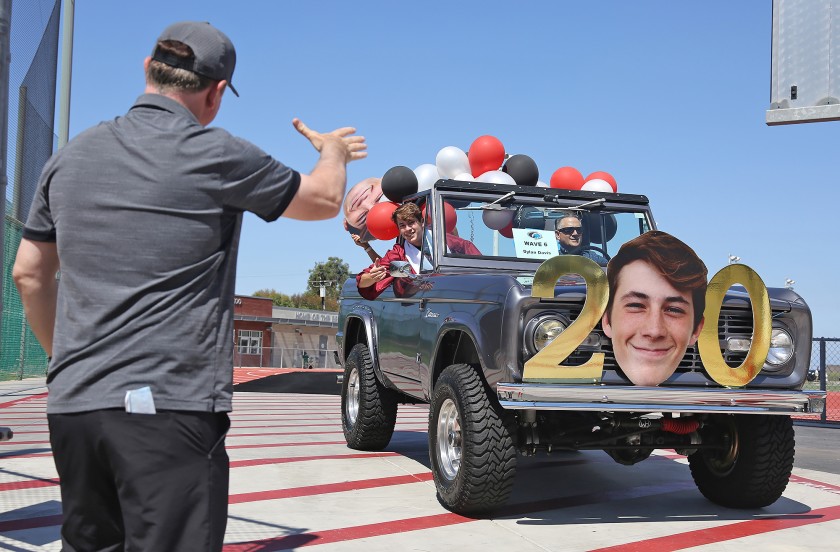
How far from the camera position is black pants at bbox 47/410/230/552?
6.56 feet

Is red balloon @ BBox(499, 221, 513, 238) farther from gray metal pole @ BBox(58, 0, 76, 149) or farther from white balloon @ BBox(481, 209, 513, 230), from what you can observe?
gray metal pole @ BBox(58, 0, 76, 149)

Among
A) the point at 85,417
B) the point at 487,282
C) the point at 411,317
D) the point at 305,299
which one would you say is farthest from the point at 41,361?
the point at 305,299

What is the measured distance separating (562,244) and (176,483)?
201 inches

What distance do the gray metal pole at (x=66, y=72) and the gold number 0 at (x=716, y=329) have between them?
12.9 metres

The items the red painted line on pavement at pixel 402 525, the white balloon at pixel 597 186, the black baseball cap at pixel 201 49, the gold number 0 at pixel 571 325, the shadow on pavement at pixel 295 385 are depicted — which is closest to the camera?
the black baseball cap at pixel 201 49

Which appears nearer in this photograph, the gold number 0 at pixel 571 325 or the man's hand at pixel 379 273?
the gold number 0 at pixel 571 325

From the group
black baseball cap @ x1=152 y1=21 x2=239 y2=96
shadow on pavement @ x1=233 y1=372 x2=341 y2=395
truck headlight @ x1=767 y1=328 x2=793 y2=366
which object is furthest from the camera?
shadow on pavement @ x1=233 y1=372 x2=341 y2=395

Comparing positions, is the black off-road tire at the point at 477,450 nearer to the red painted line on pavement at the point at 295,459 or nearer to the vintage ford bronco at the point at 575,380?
the vintage ford bronco at the point at 575,380

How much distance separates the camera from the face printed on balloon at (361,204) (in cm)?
848

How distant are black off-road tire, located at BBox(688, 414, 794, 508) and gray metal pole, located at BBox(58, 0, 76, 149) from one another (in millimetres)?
12849

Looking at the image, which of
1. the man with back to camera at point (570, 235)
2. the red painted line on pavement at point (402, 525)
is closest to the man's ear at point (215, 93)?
the red painted line on pavement at point (402, 525)

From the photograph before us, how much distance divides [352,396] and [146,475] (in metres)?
6.38

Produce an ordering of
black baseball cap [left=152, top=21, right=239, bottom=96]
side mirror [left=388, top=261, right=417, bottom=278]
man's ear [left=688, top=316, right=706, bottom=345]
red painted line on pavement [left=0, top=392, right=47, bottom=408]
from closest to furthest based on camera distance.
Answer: black baseball cap [left=152, top=21, right=239, bottom=96], man's ear [left=688, top=316, right=706, bottom=345], side mirror [left=388, top=261, right=417, bottom=278], red painted line on pavement [left=0, top=392, right=47, bottom=408]

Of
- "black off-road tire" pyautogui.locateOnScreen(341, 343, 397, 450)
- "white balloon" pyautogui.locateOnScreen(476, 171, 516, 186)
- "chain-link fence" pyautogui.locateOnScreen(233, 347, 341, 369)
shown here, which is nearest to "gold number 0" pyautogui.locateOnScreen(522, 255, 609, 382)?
"white balloon" pyautogui.locateOnScreen(476, 171, 516, 186)
